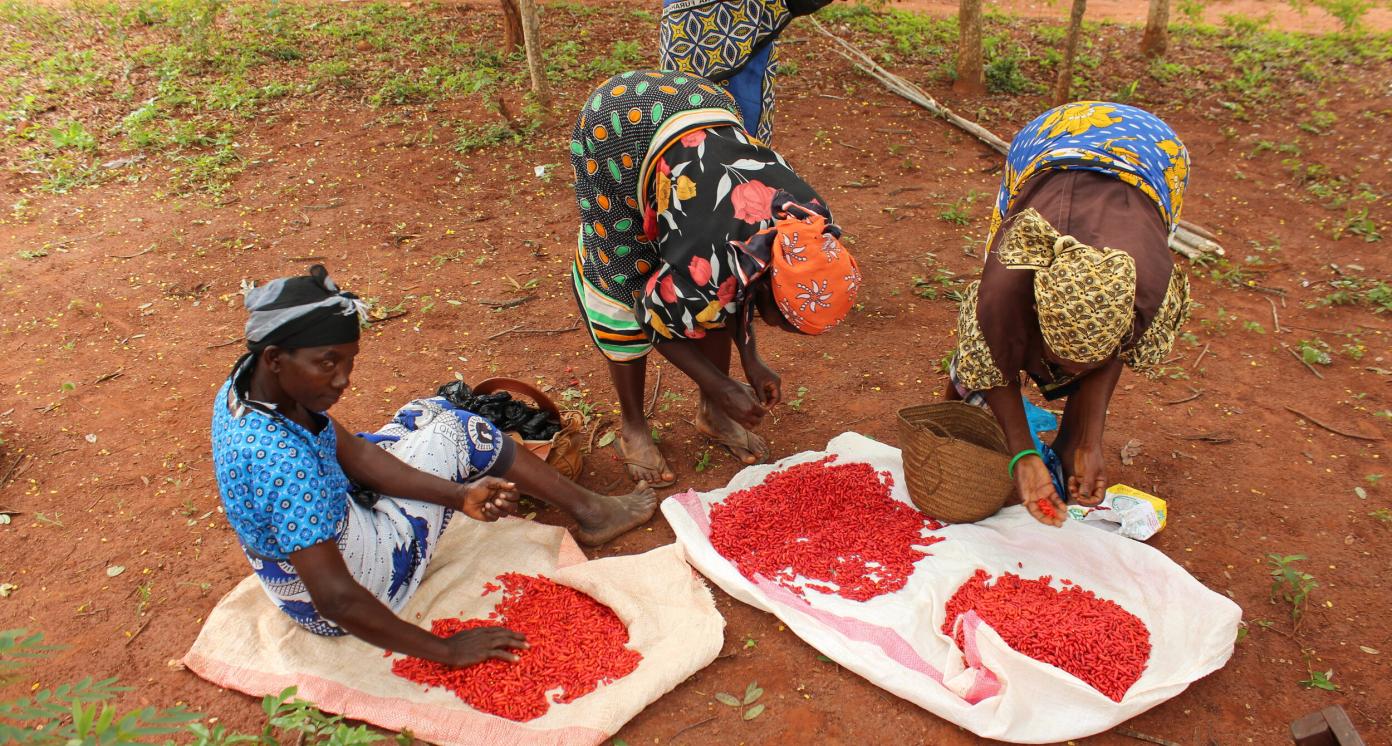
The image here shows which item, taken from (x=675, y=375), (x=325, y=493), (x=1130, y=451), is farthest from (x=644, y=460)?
(x=1130, y=451)

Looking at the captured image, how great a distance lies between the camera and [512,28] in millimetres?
7289

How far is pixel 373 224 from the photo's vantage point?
5.17 metres

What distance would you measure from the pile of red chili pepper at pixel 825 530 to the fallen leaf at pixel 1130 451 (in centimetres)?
91

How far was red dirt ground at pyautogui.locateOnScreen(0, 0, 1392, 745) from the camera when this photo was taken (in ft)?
8.22

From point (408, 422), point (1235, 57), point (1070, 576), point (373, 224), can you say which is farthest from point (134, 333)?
point (1235, 57)

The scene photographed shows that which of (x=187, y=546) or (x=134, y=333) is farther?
(x=134, y=333)

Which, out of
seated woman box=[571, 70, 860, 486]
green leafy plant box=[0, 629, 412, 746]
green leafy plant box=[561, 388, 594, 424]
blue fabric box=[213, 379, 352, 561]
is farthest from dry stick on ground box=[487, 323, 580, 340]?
green leafy plant box=[0, 629, 412, 746]

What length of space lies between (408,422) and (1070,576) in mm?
2213

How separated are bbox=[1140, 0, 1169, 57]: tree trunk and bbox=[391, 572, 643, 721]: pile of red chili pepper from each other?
7013 millimetres

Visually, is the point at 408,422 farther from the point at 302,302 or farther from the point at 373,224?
the point at 373,224

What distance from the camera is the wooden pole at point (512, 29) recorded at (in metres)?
7.20

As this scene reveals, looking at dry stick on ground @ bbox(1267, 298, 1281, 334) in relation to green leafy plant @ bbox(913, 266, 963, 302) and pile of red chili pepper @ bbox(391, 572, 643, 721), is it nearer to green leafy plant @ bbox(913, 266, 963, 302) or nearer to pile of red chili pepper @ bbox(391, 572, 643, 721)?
green leafy plant @ bbox(913, 266, 963, 302)

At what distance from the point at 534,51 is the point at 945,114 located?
9.84 feet

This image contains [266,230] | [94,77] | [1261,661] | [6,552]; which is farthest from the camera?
[94,77]
